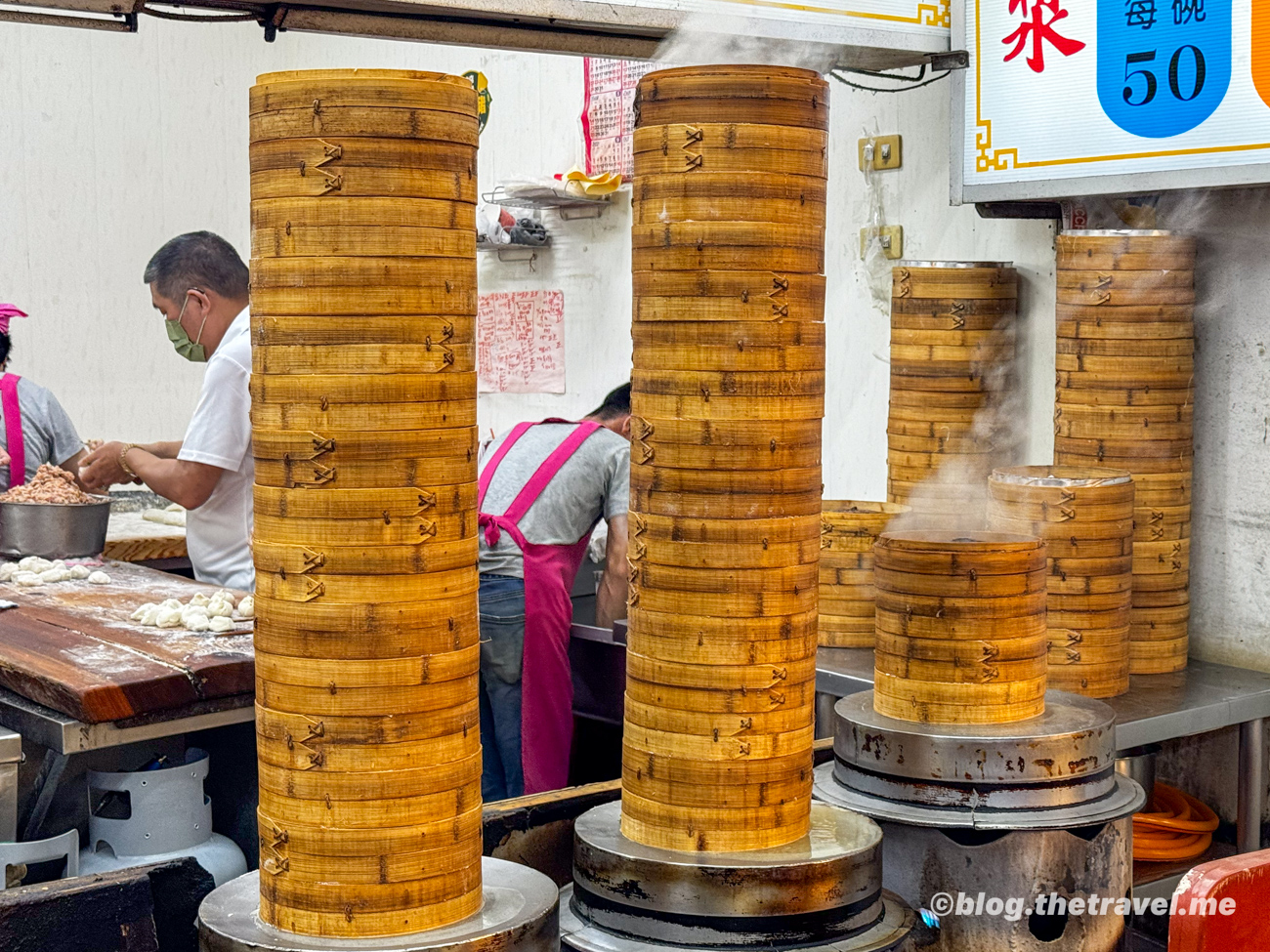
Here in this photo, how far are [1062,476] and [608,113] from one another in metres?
3.88

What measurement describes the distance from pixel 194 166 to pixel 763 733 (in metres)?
8.09

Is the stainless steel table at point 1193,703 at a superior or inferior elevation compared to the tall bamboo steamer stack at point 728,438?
inferior

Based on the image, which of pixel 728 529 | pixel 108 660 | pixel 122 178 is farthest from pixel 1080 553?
pixel 122 178

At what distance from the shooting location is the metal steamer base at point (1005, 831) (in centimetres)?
251

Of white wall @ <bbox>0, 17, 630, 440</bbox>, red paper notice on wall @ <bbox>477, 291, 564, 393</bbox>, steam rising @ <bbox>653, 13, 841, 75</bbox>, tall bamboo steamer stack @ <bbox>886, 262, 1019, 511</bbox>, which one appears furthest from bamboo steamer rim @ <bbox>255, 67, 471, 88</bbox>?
white wall @ <bbox>0, 17, 630, 440</bbox>

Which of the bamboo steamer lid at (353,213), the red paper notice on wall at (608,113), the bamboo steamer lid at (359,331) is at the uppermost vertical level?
the red paper notice on wall at (608,113)

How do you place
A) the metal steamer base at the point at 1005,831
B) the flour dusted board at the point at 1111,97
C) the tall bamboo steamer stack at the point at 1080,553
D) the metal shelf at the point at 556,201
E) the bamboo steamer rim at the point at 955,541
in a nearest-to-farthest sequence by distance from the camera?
1. the metal steamer base at the point at 1005,831
2. the bamboo steamer rim at the point at 955,541
3. the tall bamboo steamer stack at the point at 1080,553
4. the flour dusted board at the point at 1111,97
5. the metal shelf at the point at 556,201

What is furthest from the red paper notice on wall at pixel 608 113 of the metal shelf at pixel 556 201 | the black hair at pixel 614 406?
the black hair at pixel 614 406

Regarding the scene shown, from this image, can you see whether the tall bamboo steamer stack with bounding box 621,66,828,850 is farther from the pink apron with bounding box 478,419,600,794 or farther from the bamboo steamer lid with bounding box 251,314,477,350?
the pink apron with bounding box 478,419,600,794

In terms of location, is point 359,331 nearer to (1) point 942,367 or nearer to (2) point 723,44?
(2) point 723,44

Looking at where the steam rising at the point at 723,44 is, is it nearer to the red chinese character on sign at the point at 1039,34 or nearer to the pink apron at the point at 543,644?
the red chinese character on sign at the point at 1039,34

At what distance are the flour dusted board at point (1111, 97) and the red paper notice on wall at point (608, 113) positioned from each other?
8.43 feet

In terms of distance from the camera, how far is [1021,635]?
8.73 ft

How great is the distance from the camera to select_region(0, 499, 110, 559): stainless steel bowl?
5.00m
